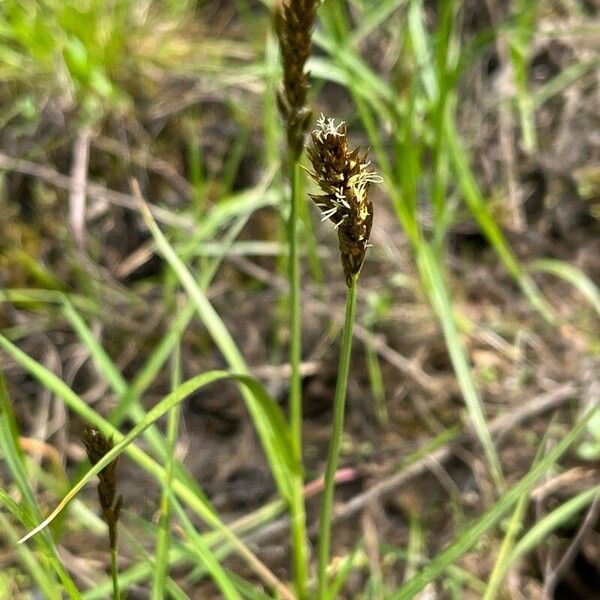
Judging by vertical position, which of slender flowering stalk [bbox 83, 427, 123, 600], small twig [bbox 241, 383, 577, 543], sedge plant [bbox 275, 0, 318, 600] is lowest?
small twig [bbox 241, 383, 577, 543]

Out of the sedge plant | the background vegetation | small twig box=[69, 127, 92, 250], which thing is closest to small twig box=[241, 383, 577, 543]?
the background vegetation

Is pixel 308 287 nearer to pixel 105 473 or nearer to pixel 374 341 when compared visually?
pixel 374 341

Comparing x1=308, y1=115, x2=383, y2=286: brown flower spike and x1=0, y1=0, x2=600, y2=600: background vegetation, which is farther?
x1=0, y1=0, x2=600, y2=600: background vegetation

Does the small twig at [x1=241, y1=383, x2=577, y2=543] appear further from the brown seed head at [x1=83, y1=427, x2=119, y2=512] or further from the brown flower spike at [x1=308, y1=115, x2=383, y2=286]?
the brown flower spike at [x1=308, y1=115, x2=383, y2=286]

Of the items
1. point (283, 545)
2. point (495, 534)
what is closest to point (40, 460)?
point (283, 545)

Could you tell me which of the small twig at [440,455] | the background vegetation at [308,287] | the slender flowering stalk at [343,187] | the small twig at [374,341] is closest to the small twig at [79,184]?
the background vegetation at [308,287]

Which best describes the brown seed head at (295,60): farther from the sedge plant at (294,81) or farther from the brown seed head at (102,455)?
the brown seed head at (102,455)

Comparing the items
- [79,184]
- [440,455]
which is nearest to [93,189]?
[79,184]

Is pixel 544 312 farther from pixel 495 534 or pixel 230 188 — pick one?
pixel 230 188

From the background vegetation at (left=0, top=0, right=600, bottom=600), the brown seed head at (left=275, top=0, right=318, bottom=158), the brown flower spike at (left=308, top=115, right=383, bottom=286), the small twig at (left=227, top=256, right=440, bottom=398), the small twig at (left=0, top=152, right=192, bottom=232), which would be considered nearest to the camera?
the brown flower spike at (left=308, top=115, right=383, bottom=286)
